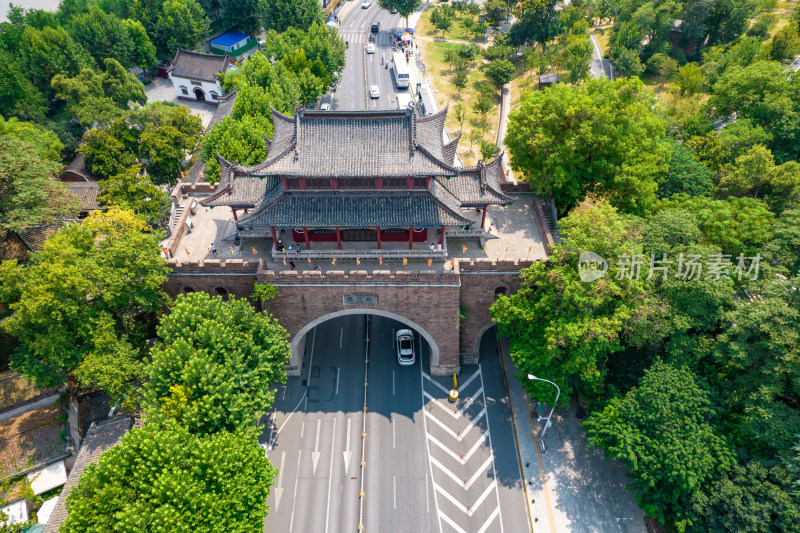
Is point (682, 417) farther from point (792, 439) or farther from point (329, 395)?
point (329, 395)

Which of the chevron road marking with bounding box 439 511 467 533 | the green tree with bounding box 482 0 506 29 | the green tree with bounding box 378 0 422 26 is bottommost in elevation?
the chevron road marking with bounding box 439 511 467 533

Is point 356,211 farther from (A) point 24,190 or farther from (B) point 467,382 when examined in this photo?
(A) point 24,190

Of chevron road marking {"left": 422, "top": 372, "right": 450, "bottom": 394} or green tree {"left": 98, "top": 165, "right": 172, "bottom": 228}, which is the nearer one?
chevron road marking {"left": 422, "top": 372, "right": 450, "bottom": 394}

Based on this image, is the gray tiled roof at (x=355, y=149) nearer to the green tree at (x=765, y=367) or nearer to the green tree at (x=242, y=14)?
the green tree at (x=765, y=367)

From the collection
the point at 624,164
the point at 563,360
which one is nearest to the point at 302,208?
the point at 563,360

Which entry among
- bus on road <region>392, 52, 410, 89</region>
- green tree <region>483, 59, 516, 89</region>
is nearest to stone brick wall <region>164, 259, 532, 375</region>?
green tree <region>483, 59, 516, 89</region>

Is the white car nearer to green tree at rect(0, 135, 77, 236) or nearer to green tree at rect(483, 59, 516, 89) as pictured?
green tree at rect(0, 135, 77, 236)

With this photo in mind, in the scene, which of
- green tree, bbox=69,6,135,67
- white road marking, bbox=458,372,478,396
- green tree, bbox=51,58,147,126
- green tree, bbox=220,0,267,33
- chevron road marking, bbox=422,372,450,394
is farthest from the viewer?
green tree, bbox=220,0,267,33
